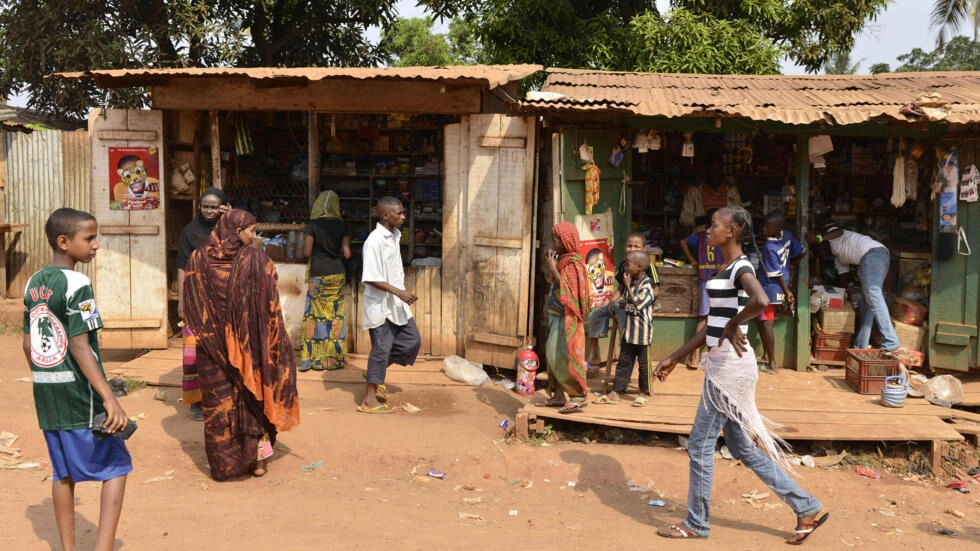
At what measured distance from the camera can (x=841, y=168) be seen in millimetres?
9312

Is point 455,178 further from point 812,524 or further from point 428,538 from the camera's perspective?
point 812,524

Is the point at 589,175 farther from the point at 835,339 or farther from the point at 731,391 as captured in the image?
the point at 731,391

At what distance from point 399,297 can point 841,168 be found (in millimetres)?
5801

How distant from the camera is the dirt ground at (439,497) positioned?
453cm

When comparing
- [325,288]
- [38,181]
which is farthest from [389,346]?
[38,181]

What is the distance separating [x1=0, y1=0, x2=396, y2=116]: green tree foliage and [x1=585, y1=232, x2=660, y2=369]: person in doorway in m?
8.54

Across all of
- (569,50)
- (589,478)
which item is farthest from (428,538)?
(569,50)

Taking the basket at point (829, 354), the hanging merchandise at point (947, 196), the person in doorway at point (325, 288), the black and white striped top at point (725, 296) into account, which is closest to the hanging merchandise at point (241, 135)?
the person in doorway at point (325, 288)

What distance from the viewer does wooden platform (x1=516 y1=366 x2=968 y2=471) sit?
585cm

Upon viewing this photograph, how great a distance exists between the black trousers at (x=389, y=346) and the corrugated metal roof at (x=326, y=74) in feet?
7.16

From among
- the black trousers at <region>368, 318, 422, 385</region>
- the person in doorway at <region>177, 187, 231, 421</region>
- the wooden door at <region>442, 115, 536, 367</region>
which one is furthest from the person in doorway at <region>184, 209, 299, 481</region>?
the wooden door at <region>442, 115, 536, 367</region>

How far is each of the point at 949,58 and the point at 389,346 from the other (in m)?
29.3

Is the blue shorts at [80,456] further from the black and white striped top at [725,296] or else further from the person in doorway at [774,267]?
the person in doorway at [774,267]

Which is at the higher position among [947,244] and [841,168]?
[841,168]
